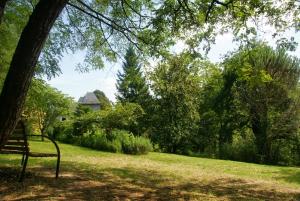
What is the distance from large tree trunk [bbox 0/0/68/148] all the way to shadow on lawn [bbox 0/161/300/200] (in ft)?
7.04

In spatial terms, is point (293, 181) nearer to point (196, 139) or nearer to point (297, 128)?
point (297, 128)

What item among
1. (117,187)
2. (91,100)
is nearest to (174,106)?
(117,187)

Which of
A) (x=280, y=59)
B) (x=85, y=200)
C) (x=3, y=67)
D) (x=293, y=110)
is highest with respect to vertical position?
(x=280, y=59)

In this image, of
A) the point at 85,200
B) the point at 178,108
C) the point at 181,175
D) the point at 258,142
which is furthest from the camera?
the point at 178,108

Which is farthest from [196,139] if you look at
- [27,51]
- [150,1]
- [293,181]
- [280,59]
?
[27,51]

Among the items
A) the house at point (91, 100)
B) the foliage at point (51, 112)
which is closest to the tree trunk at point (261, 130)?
the foliage at point (51, 112)

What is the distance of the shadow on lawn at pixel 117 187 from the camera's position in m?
5.99

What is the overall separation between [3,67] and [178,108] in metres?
16.1

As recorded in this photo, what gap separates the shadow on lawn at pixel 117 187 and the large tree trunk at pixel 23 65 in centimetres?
215

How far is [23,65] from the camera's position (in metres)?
3.80

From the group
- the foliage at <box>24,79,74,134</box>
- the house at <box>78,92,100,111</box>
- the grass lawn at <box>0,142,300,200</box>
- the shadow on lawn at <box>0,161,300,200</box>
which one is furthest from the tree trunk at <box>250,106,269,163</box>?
the house at <box>78,92,100,111</box>

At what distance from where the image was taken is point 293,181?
10.2m

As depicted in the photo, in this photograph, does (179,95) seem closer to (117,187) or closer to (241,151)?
(241,151)

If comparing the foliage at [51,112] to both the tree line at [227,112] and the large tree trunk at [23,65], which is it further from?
the large tree trunk at [23,65]
